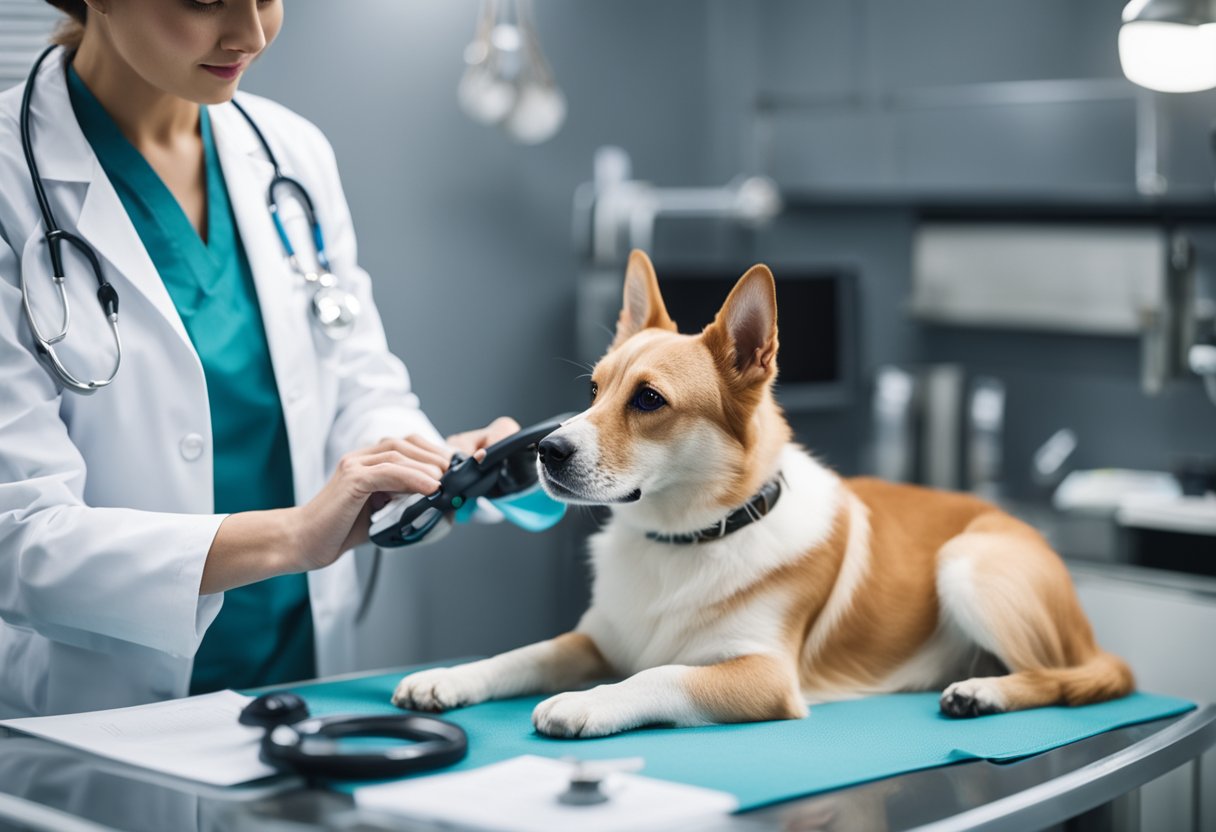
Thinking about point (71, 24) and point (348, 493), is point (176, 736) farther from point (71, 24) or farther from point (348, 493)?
point (71, 24)

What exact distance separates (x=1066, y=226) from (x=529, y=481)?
7.41 feet

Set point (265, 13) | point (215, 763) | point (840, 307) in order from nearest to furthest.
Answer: point (215, 763) < point (265, 13) < point (840, 307)

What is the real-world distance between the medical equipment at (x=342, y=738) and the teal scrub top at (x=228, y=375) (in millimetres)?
425

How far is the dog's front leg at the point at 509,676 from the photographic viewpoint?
1.45m

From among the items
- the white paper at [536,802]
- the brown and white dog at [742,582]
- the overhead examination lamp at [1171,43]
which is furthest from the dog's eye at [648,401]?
the overhead examination lamp at [1171,43]

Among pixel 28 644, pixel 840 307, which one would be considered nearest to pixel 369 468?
pixel 28 644

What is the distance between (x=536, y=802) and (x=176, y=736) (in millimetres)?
442

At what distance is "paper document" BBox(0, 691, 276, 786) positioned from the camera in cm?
119

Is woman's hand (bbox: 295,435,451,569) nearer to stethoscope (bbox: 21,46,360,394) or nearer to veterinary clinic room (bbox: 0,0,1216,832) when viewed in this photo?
veterinary clinic room (bbox: 0,0,1216,832)

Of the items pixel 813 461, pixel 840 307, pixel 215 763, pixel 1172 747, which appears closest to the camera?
pixel 215 763

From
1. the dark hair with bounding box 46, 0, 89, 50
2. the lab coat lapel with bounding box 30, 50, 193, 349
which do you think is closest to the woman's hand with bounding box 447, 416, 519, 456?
the lab coat lapel with bounding box 30, 50, 193, 349

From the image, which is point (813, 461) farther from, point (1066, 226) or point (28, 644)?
point (1066, 226)

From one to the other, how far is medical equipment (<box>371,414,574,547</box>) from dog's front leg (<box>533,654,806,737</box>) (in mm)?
246

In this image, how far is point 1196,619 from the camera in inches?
96.4
